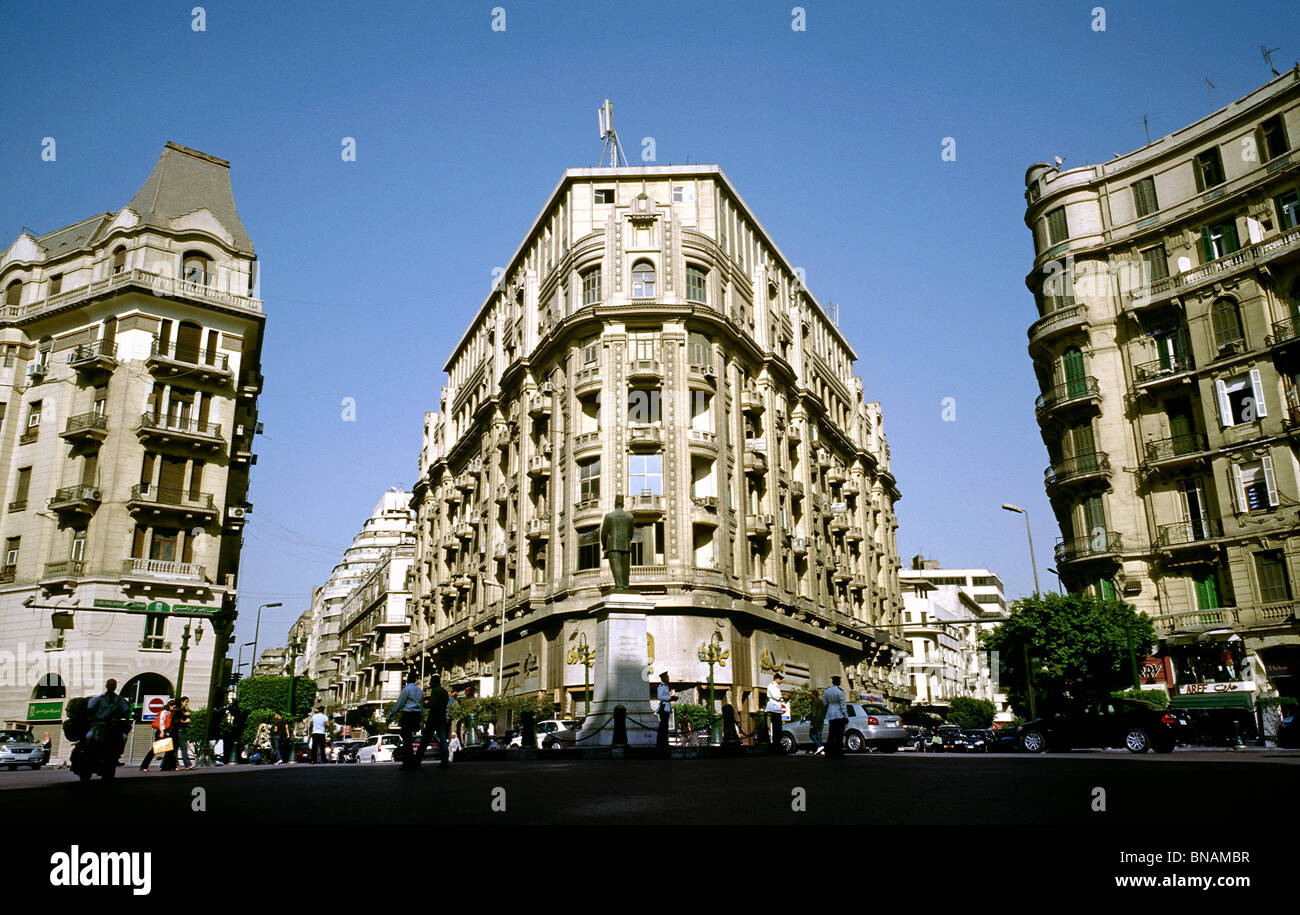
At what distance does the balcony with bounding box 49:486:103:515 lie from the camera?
1572 inches

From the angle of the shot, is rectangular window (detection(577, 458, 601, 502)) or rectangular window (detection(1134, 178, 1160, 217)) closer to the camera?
rectangular window (detection(1134, 178, 1160, 217))

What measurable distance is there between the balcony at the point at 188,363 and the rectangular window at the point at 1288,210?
4805 centimetres

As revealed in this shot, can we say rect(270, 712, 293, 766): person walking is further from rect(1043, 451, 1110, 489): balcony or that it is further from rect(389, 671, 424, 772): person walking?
rect(1043, 451, 1110, 489): balcony

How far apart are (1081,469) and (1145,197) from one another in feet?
44.2

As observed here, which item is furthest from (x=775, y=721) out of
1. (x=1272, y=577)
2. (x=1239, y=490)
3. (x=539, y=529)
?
(x=539, y=529)

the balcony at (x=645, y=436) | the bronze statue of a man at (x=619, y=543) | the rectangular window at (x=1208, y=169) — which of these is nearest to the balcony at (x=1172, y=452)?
the rectangular window at (x=1208, y=169)

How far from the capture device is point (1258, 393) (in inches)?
1427

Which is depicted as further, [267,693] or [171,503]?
[267,693]

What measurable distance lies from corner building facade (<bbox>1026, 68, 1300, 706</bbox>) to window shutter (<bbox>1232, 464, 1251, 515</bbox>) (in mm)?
68

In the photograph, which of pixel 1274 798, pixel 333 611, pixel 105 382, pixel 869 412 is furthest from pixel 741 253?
pixel 333 611

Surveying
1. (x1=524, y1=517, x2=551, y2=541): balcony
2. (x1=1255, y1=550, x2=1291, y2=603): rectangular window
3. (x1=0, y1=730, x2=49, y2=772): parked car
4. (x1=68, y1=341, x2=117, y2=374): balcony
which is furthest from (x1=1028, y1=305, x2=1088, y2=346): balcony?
(x1=0, y1=730, x2=49, y2=772): parked car

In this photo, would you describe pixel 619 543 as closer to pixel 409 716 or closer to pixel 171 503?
pixel 409 716

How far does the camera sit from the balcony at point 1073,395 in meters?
41.8
